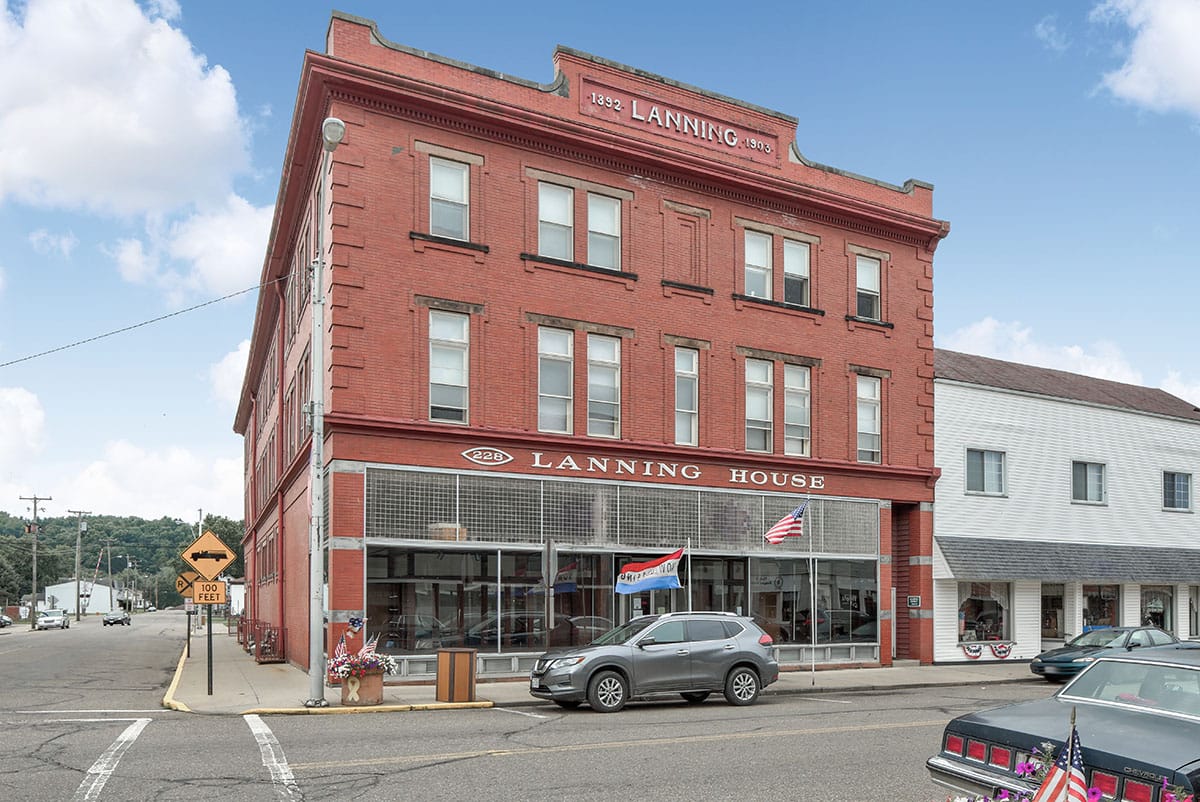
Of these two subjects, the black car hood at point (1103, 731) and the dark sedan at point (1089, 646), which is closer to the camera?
the black car hood at point (1103, 731)

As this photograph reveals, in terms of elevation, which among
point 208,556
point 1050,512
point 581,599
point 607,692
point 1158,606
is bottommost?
point 1158,606

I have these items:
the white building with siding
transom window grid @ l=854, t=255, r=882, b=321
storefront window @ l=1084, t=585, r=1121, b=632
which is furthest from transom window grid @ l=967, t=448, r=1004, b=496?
transom window grid @ l=854, t=255, r=882, b=321

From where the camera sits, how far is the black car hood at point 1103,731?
23.8 feet

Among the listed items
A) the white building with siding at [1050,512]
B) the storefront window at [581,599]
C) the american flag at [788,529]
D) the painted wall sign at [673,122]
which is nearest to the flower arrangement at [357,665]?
the storefront window at [581,599]

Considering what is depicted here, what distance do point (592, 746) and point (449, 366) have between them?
1116cm

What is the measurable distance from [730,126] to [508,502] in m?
11.2

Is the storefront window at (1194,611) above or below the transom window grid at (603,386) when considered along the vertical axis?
below

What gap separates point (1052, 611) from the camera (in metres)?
31.4

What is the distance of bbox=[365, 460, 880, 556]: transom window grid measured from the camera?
21516 millimetres

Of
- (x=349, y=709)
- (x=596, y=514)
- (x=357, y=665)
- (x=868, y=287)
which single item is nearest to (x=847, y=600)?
(x=596, y=514)

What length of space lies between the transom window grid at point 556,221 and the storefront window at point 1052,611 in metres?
17.6

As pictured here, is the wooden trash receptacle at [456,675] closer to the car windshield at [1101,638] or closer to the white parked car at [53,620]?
the car windshield at [1101,638]

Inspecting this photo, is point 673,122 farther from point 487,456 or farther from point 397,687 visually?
point 397,687

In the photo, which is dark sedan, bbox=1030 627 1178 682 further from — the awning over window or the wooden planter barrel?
the wooden planter barrel
